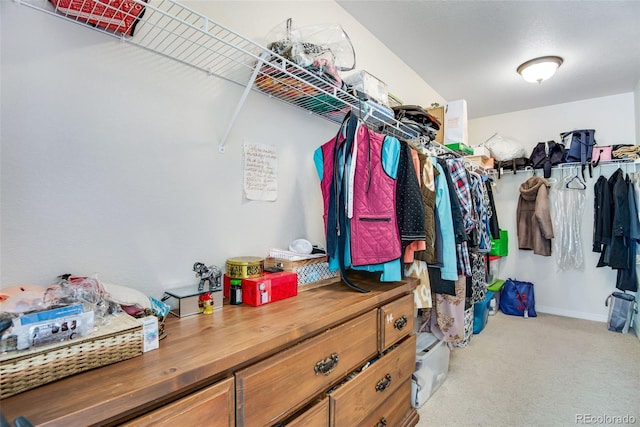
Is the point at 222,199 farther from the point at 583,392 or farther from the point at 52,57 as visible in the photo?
the point at 583,392

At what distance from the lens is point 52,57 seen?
900 millimetres

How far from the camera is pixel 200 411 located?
0.70m

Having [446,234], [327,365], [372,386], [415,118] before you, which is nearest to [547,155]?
[415,118]

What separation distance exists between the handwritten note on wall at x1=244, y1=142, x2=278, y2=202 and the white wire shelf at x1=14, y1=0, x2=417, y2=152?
0.49ft

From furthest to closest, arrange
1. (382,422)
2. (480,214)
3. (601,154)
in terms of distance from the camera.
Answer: (601,154)
(480,214)
(382,422)

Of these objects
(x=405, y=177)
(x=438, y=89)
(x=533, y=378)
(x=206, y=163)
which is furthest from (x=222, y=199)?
(x=438, y=89)

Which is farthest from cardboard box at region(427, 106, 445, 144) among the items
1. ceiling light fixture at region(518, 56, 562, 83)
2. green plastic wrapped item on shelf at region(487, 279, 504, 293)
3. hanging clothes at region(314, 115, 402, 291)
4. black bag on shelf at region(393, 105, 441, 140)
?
green plastic wrapped item on shelf at region(487, 279, 504, 293)

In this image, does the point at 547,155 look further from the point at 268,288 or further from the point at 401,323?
the point at 268,288

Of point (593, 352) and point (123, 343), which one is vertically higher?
point (123, 343)

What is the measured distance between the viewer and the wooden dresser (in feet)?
1.92

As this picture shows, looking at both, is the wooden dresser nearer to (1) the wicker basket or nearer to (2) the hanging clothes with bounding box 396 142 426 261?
(1) the wicker basket

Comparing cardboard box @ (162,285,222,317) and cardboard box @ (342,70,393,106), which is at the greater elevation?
cardboard box @ (342,70,393,106)

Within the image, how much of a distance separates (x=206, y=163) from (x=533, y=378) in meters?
2.64

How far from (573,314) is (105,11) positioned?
4.99 meters
